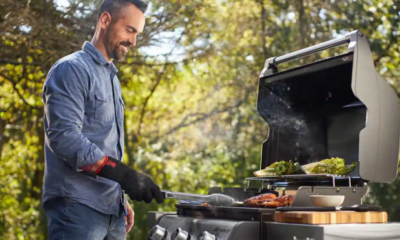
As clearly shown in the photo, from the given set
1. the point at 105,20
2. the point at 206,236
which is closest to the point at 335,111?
the point at 206,236

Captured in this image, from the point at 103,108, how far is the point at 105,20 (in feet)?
1.34

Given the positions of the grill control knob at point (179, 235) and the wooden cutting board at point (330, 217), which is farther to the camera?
the grill control knob at point (179, 235)

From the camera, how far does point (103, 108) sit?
2.08 m

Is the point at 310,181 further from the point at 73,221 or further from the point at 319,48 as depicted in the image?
the point at 73,221

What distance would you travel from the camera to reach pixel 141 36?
5.79 m

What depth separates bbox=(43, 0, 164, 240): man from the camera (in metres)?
1.91

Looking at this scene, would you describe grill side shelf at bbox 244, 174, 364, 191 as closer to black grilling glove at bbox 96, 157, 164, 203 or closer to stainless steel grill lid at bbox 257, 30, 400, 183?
stainless steel grill lid at bbox 257, 30, 400, 183

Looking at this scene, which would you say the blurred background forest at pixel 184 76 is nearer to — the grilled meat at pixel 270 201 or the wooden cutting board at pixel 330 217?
the grilled meat at pixel 270 201

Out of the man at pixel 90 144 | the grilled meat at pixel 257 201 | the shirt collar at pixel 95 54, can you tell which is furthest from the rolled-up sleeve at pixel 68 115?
the grilled meat at pixel 257 201

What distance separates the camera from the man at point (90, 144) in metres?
1.91

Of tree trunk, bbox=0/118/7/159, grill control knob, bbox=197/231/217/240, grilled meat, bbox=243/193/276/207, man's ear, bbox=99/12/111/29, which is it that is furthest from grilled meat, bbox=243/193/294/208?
tree trunk, bbox=0/118/7/159

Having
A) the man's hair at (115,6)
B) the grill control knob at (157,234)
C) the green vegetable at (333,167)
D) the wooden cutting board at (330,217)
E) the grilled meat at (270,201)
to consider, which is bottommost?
the grill control knob at (157,234)

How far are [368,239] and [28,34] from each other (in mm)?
4684

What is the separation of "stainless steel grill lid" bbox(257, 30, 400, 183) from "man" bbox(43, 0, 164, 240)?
2.98 feet
